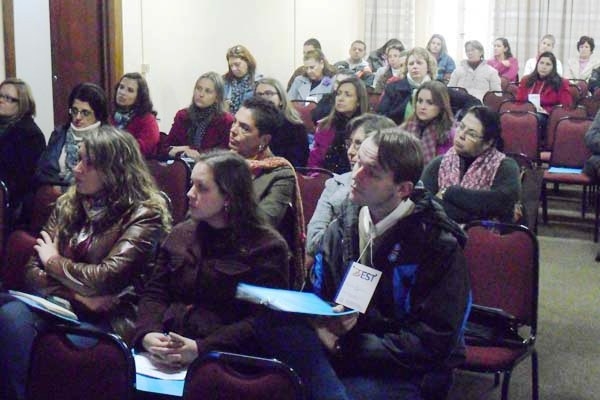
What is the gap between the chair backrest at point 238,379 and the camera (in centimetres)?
191

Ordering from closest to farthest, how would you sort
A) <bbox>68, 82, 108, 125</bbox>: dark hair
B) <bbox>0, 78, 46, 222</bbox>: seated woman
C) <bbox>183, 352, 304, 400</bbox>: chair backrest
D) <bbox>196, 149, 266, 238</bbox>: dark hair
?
<bbox>183, 352, 304, 400</bbox>: chair backrest → <bbox>196, 149, 266, 238</bbox>: dark hair → <bbox>68, 82, 108, 125</bbox>: dark hair → <bbox>0, 78, 46, 222</bbox>: seated woman

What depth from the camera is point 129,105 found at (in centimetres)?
526

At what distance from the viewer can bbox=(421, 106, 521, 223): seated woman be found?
A: 3943mm

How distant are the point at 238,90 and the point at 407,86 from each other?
136 cm

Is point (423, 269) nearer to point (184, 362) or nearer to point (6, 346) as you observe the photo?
point (184, 362)

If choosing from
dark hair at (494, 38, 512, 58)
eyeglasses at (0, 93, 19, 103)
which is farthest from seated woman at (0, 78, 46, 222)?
dark hair at (494, 38, 512, 58)

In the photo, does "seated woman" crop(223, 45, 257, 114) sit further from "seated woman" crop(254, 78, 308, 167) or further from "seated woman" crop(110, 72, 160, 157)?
"seated woman" crop(254, 78, 308, 167)

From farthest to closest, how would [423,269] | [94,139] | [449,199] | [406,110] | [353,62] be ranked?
[353,62] < [406,110] < [449,199] < [94,139] < [423,269]

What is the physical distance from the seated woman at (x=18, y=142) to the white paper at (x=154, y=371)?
2.46m

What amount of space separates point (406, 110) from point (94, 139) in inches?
142

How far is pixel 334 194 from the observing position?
130 inches

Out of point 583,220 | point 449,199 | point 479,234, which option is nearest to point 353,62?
point 583,220

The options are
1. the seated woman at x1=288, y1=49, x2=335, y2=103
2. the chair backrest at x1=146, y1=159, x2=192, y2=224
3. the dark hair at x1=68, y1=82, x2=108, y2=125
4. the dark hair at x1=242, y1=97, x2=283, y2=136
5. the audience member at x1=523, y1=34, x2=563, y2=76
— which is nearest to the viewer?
the dark hair at x1=242, y1=97, x2=283, y2=136

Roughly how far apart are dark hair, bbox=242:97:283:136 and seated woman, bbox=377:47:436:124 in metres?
2.86
